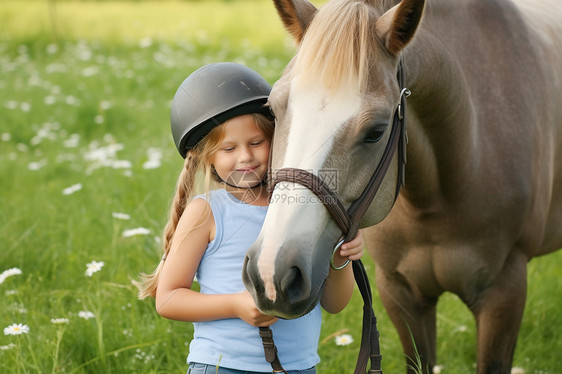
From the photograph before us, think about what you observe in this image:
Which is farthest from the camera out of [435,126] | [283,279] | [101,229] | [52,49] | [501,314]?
[52,49]

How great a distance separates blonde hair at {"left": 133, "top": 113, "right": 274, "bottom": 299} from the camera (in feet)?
6.24

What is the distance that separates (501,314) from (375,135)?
1.21m

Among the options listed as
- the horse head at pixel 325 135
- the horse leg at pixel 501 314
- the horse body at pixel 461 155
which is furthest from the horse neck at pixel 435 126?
the horse leg at pixel 501 314

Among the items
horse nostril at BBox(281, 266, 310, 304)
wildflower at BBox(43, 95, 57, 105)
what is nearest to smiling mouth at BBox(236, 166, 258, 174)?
horse nostril at BBox(281, 266, 310, 304)

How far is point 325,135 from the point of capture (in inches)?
62.8

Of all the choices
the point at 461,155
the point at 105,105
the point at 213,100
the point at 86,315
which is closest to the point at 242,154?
the point at 213,100

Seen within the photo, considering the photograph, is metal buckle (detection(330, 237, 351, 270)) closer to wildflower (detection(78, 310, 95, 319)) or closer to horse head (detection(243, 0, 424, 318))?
horse head (detection(243, 0, 424, 318))

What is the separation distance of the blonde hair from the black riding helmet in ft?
0.08

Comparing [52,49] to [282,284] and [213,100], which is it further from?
[282,284]

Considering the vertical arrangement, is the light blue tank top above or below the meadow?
above

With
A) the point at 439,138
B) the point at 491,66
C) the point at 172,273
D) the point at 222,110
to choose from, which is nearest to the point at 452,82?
the point at 439,138

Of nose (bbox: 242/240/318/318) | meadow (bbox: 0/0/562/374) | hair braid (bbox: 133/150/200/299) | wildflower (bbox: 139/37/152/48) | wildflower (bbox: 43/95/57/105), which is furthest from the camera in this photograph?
wildflower (bbox: 139/37/152/48)

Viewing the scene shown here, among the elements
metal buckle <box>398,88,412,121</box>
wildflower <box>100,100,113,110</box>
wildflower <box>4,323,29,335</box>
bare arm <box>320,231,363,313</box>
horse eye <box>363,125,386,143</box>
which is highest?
metal buckle <box>398,88,412,121</box>

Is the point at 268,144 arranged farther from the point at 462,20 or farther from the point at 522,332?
the point at 522,332
